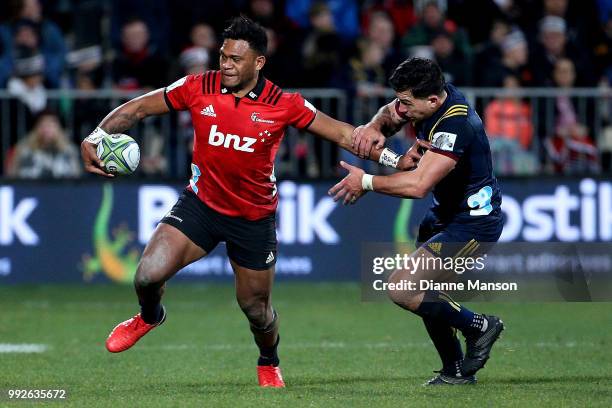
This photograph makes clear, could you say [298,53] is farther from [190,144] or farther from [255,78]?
[255,78]

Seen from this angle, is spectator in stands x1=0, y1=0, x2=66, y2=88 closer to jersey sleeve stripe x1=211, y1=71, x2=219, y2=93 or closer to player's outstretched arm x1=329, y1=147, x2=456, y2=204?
jersey sleeve stripe x1=211, y1=71, x2=219, y2=93

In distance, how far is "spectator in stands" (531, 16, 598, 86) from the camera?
1723cm

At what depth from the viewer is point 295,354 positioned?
1138 cm

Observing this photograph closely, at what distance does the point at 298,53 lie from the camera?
17.0m

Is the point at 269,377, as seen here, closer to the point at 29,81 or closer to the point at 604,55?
the point at 29,81

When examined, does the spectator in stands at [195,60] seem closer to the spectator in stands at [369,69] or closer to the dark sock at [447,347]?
the spectator in stands at [369,69]

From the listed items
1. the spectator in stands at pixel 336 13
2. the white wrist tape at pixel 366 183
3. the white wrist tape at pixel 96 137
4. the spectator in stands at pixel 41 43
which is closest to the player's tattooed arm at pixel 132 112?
the white wrist tape at pixel 96 137

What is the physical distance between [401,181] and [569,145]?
26.9 ft

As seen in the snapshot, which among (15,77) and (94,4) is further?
(94,4)

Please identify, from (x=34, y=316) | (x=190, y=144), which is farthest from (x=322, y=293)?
(x=34, y=316)

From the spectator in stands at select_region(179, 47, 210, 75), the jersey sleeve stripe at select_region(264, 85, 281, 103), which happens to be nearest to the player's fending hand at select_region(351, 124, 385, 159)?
the jersey sleeve stripe at select_region(264, 85, 281, 103)

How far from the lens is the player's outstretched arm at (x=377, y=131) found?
30.2 feet

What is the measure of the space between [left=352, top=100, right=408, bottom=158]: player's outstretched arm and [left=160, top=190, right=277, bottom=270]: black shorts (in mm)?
962

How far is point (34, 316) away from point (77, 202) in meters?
2.44
